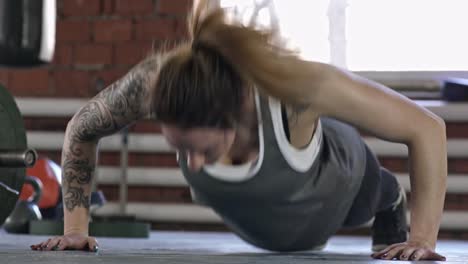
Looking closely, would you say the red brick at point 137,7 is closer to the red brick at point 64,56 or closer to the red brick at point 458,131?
the red brick at point 64,56

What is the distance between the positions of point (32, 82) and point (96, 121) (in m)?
1.97

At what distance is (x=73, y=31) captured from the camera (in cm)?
339

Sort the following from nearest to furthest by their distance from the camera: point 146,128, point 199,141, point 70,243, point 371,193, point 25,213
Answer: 1. point 199,141
2. point 70,243
3. point 371,193
4. point 25,213
5. point 146,128

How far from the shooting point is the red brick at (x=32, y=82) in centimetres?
340

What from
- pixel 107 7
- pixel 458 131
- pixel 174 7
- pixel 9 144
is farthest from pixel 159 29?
pixel 9 144

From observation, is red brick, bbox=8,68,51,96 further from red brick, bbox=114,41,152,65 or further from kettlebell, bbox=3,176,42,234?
kettlebell, bbox=3,176,42,234

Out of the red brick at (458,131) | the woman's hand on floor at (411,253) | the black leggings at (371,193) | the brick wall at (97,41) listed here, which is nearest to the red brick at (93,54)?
the brick wall at (97,41)

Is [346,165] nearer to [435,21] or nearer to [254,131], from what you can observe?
[254,131]

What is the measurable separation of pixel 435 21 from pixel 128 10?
1.19 m

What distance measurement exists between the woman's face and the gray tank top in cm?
14

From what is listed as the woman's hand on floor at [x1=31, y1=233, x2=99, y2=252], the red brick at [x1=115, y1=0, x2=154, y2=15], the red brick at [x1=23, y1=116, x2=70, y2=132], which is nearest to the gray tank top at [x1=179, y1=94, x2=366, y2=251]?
Result: the woman's hand on floor at [x1=31, y1=233, x2=99, y2=252]

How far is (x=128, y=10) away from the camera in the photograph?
131 inches

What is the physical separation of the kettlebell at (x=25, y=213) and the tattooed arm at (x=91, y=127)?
1.16 metres

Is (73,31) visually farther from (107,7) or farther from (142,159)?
(142,159)
